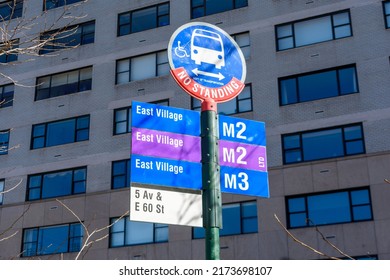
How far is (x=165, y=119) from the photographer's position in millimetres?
6625

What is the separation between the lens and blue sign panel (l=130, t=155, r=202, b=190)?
20.5ft

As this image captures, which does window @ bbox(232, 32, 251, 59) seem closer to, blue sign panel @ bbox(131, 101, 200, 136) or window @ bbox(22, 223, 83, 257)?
window @ bbox(22, 223, 83, 257)

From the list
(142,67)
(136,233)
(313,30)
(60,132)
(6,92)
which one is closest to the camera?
(313,30)

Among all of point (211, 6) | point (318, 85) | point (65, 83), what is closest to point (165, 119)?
point (318, 85)

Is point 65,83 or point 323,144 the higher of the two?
point 65,83

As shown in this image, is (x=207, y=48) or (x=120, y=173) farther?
(x=120, y=173)

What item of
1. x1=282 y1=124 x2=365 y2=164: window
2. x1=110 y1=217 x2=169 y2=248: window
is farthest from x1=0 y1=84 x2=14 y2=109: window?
x1=282 y1=124 x2=365 y2=164: window

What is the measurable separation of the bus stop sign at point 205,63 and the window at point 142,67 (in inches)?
980

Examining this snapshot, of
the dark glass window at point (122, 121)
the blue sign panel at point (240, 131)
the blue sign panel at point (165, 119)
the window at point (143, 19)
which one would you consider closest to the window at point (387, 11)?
the window at point (143, 19)

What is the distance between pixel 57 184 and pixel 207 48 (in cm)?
2715

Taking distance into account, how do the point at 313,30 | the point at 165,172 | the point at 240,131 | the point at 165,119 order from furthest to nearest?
the point at 313,30 < the point at 240,131 < the point at 165,119 < the point at 165,172

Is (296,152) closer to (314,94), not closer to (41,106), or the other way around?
(314,94)

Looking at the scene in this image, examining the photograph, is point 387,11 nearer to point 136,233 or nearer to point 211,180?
point 136,233

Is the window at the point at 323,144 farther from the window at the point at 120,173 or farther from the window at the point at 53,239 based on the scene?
the window at the point at 53,239
